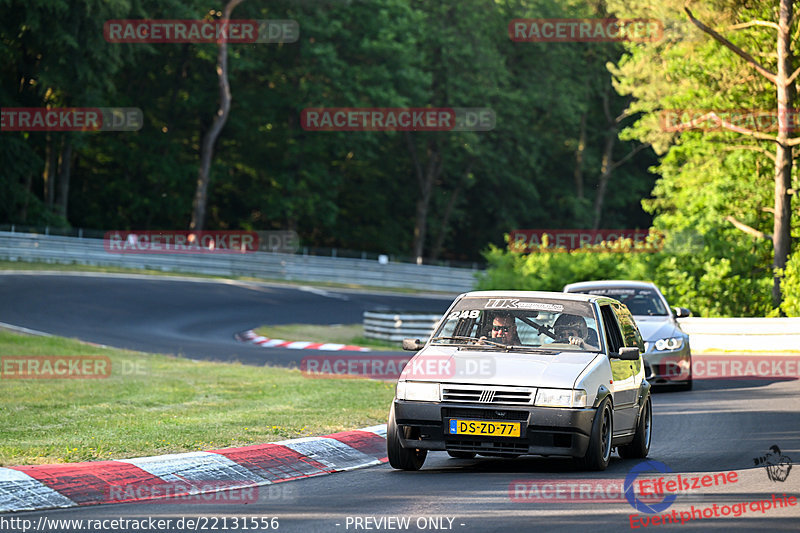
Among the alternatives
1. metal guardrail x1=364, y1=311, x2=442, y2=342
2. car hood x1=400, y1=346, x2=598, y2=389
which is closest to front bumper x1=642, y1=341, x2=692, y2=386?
car hood x1=400, y1=346, x2=598, y2=389

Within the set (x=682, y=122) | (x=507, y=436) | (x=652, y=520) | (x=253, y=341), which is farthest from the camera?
(x=682, y=122)

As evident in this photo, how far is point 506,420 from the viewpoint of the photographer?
9117 millimetres

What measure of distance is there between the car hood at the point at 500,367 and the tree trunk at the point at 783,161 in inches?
892

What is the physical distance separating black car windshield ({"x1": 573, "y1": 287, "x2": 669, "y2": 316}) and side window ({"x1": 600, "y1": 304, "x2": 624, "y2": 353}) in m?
8.03

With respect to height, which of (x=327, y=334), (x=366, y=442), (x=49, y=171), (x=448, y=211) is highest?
(x=49, y=171)

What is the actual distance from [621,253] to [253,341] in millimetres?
10785

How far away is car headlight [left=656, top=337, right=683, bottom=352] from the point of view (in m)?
18.0

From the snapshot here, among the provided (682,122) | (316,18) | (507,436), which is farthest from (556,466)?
(316,18)

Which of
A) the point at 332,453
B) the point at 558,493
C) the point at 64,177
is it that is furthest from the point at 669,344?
the point at 64,177

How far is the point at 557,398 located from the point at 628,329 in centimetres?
264

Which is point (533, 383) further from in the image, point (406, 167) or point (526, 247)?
point (406, 167)

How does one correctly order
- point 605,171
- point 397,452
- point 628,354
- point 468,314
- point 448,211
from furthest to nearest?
point 605,171, point 448,211, point 468,314, point 628,354, point 397,452

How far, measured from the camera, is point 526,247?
33812 mm

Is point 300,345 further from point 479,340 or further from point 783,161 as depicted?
point 479,340
